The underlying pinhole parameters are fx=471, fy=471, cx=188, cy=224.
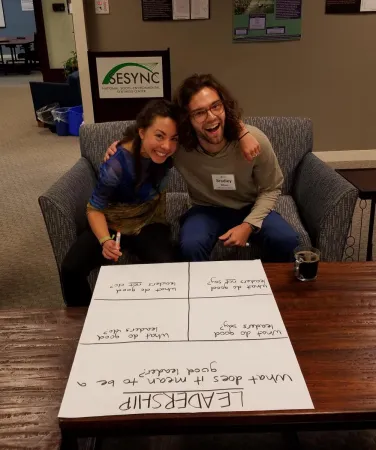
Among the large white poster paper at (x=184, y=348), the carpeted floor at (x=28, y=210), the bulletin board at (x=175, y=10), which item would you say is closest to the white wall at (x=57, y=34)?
the carpeted floor at (x=28, y=210)

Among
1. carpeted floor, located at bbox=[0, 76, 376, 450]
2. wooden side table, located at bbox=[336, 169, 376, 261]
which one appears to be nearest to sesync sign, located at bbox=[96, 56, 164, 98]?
carpeted floor, located at bbox=[0, 76, 376, 450]

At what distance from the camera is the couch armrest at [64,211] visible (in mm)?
1883

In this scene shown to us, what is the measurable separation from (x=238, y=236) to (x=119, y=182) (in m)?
0.50

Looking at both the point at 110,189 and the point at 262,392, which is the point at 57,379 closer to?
the point at 262,392

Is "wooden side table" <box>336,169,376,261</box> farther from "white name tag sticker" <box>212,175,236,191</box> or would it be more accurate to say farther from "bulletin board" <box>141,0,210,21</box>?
"bulletin board" <box>141,0,210,21</box>

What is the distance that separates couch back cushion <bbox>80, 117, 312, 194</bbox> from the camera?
2396 millimetres

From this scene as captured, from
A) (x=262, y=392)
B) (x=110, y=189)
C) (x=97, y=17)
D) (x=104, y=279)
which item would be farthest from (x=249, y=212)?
(x=97, y=17)

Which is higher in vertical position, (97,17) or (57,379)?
(97,17)

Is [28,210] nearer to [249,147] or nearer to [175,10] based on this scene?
[175,10]

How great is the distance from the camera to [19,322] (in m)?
1.23

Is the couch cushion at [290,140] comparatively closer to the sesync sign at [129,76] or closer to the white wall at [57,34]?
the sesync sign at [129,76]

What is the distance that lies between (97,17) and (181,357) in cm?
343

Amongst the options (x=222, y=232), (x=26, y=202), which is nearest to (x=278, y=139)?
(x=222, y=232)

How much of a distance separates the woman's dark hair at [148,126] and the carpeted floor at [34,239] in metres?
0.88
